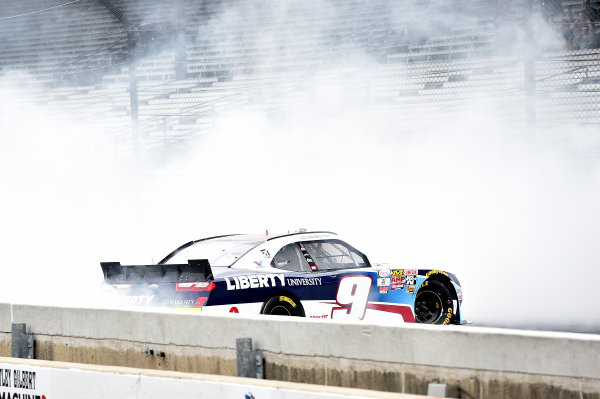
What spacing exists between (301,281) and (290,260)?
312mm

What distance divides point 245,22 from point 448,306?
462 inches

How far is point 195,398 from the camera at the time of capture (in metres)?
4.89

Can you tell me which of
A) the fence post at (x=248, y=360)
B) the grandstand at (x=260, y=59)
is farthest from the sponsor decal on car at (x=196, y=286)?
the grandstand at (x=260, y=59)

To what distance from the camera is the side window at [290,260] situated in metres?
7.55

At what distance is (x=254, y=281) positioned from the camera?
7.05 metres

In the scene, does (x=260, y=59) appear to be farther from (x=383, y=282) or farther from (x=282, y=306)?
(x=282, y=306)

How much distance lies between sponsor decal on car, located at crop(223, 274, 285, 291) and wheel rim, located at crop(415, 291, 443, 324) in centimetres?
185

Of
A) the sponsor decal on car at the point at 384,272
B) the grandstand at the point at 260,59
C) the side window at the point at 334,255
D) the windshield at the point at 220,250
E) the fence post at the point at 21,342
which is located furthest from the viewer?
the grandstand at the point at 260,59

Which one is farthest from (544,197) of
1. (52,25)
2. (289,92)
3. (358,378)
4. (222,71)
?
(52,25)

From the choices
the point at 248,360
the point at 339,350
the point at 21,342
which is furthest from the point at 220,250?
the point at 339,350

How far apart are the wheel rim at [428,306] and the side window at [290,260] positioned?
1423mm

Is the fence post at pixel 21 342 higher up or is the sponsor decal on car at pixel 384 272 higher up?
the sponsor decal on car at pixel 384 272

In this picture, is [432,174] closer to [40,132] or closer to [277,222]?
[277,222]

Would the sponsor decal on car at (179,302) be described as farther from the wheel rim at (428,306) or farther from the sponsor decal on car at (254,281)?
the wheel rim at (428,306)
